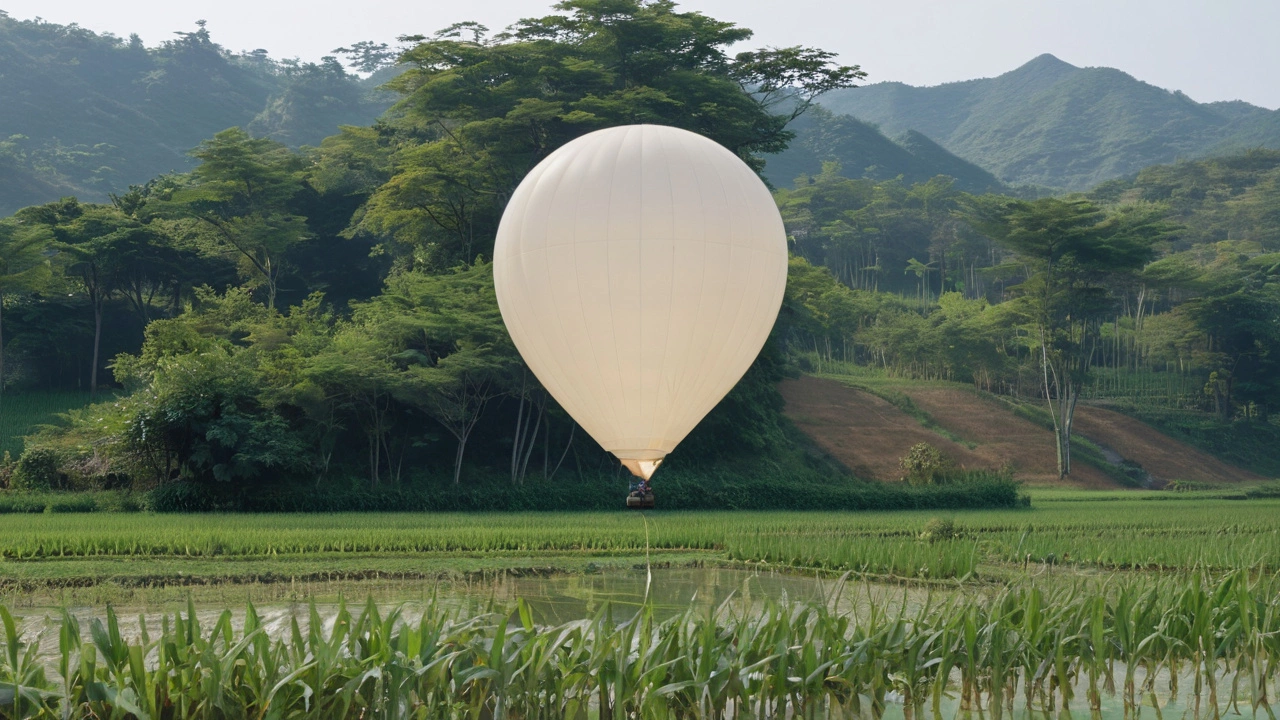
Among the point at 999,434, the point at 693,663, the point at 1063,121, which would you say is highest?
the point at 1063,121

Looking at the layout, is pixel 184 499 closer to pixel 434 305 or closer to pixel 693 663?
pixel 434 305

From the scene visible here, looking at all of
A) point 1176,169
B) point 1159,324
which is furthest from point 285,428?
point 1176,169

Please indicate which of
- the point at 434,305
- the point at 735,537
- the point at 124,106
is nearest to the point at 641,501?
the point at 735,537

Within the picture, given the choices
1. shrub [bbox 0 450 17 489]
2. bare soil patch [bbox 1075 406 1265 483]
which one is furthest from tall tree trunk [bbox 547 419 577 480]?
bare soil patch [bbox 1075 406 1265 483]

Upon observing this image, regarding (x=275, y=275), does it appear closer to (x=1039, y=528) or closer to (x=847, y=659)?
(x=1039, y=528)

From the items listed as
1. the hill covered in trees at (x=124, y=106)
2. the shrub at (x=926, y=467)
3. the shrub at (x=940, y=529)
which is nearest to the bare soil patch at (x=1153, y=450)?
the shrub at (x=926, y=467)

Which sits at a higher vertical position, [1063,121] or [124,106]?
[1063,121]

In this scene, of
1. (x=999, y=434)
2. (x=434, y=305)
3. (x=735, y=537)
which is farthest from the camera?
(x=999, y=434)
